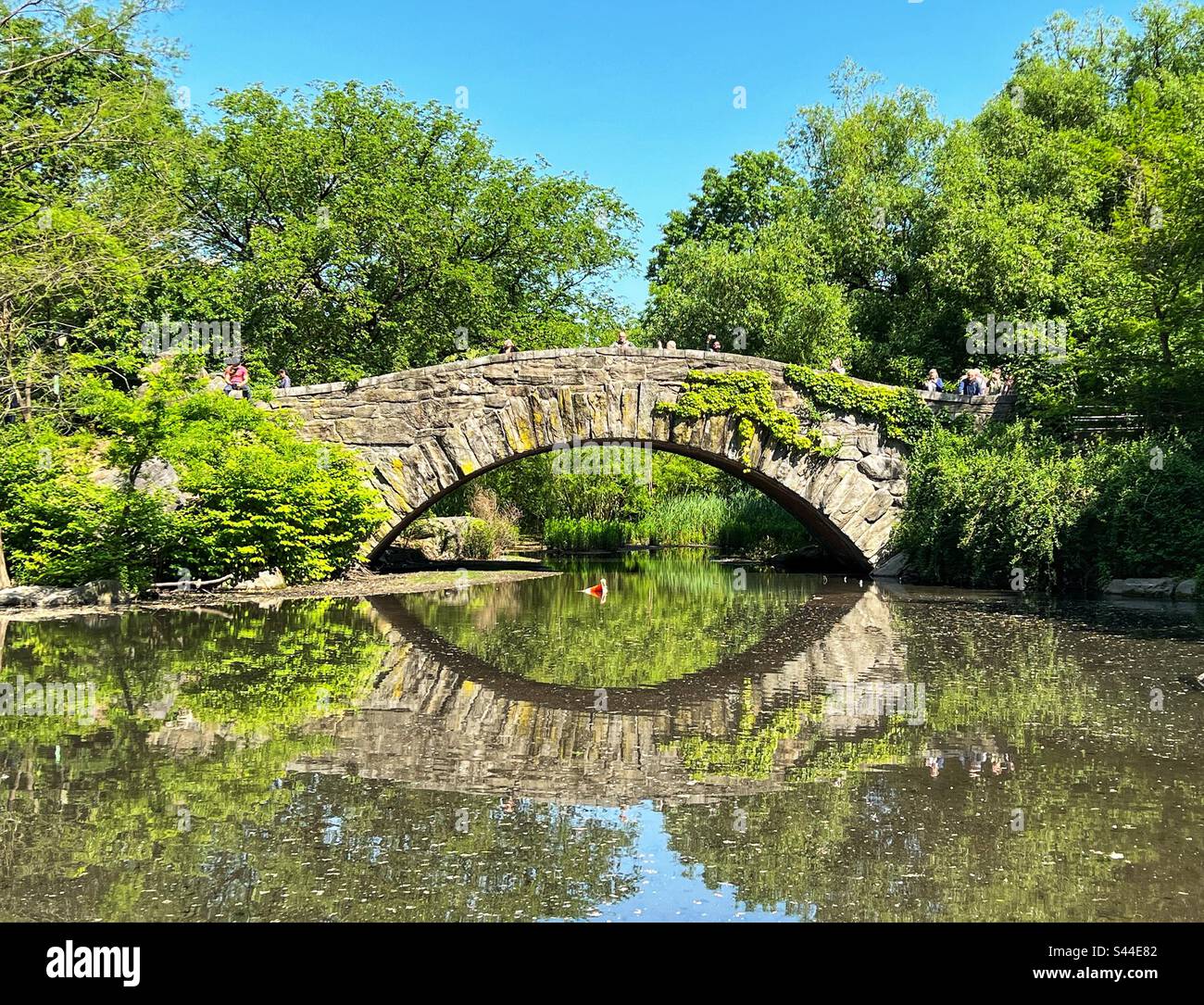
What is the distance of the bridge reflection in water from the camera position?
17.7 ft

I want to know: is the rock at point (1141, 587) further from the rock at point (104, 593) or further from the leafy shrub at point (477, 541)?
the rock at point (104, 593)

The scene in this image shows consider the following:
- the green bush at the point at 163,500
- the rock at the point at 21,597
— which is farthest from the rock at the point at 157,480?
the rock at the point at 21,597

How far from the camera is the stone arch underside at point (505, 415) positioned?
15.8 metres

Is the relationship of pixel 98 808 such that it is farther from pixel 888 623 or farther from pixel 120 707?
pixel 888 623

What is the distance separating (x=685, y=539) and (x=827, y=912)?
2220cm

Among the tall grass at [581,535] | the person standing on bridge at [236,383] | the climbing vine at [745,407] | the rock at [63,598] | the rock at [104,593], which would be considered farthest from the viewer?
the tall grass at [581,535]

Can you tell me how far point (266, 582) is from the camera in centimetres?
1405

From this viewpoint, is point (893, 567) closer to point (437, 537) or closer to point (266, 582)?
point (437, 537)

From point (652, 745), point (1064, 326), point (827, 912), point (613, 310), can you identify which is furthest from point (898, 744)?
point (613, 310)

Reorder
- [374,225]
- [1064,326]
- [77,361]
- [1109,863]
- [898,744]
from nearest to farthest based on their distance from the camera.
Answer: [1109,863], [898,744], [77,361], [1064,326], [374,225]

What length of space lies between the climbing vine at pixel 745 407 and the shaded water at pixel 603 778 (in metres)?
6.70

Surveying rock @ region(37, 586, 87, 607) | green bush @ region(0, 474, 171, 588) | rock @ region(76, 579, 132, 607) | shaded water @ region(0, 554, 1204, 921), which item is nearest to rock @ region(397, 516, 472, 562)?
green bush @ region(0, 474, 171, 588)

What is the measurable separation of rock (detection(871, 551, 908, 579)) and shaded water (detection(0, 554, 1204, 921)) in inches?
276
